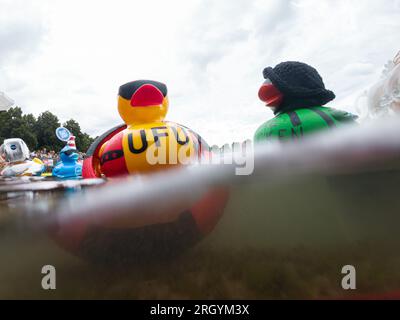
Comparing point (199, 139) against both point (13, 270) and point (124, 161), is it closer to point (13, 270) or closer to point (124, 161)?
point (124, 161)

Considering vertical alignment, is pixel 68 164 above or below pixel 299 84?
above

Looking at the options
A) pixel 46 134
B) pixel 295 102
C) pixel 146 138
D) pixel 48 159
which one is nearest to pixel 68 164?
pixel 146 138

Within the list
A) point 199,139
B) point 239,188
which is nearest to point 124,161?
point 199,139

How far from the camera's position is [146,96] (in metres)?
2.44

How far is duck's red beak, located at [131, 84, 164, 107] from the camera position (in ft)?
8.01

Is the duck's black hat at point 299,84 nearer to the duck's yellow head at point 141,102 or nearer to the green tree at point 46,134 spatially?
the duck's yellow head at point 141,102

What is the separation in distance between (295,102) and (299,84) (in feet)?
0.53

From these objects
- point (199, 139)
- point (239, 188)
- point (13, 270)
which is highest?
point (199, 139)

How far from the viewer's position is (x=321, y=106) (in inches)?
97.7

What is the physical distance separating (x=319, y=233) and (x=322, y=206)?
92mm

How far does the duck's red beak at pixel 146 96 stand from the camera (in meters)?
2.44

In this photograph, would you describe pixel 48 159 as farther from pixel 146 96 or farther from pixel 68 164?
pixel 146 96

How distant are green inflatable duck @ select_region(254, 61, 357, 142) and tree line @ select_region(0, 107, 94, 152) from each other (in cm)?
2896

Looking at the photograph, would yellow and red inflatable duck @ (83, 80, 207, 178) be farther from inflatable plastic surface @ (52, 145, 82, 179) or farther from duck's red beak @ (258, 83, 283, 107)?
inflatable plastic surface @ (52, 145, 82, 179)
